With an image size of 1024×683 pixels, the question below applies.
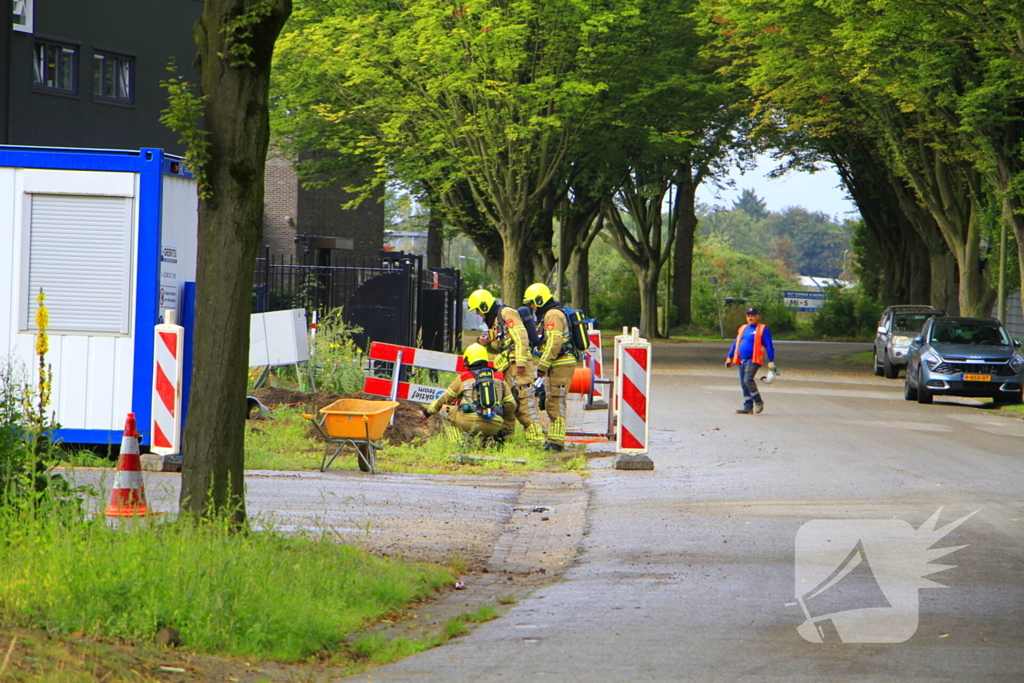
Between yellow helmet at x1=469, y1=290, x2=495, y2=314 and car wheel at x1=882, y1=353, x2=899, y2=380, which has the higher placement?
yellow helmet at x1=469, y1=290, x2=495, y2=314

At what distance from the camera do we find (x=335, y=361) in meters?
19.0

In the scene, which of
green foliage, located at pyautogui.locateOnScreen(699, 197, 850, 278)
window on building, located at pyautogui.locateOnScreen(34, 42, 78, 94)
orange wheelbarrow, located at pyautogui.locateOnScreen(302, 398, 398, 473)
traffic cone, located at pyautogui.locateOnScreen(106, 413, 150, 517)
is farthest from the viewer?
green foliage, located at pyautogui.locateOnScreen(699, 197, 850, 278)

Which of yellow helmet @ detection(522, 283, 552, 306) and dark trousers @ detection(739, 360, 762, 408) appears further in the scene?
dark trousers @ detection(739, 360, 762, 408)

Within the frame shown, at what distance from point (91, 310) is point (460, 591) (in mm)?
6067

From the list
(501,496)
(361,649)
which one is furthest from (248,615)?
(501,496)

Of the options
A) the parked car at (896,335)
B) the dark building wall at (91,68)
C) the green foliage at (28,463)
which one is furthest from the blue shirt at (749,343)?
the green foliage at (28,463)

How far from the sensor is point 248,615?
584cm

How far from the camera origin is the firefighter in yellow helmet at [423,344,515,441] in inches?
534

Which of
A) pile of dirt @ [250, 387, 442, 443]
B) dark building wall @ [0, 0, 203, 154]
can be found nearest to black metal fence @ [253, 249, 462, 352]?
pile of dirt @ [250, 387, 442, 443]

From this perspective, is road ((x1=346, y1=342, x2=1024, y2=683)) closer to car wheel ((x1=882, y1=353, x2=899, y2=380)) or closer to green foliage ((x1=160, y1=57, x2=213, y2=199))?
green foliage ((x1=160, y1=57, x2=213, y2=199))

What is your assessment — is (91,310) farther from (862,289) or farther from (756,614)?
(862,289)

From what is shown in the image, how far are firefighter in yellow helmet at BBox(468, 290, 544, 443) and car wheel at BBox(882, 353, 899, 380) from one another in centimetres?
2034

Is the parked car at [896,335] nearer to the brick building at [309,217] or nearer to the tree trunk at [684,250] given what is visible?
the tree trunk at [684,250]

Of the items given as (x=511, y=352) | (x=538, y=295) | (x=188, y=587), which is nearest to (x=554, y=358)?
(x=511, y=352)
